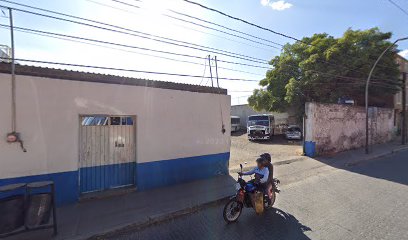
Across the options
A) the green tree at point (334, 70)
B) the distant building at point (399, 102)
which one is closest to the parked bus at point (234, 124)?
the green tree at point (334, 70)

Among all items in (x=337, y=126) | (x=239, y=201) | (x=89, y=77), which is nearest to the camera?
(x=239, y=201)

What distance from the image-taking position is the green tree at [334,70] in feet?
65.6

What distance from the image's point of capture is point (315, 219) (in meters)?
5.36

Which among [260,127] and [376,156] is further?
[260,127]

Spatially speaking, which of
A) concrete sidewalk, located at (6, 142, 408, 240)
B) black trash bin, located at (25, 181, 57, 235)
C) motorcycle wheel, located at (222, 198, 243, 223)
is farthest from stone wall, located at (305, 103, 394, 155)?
black trash bin, located at (25, 181, 57, 235)

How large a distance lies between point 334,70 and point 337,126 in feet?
23.8

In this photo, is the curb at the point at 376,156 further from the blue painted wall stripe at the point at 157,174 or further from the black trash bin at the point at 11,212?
the black trash bin at the point at 11,212

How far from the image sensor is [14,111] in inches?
206

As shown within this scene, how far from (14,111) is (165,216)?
3.84m

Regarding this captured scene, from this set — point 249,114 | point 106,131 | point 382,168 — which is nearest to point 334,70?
point 382,168

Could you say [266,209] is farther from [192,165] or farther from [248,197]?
[192,165]

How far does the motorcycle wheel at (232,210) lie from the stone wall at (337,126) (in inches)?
381

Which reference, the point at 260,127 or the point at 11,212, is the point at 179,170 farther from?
the point at 260,127

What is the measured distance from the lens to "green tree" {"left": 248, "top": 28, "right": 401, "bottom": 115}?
19984 millimetres
